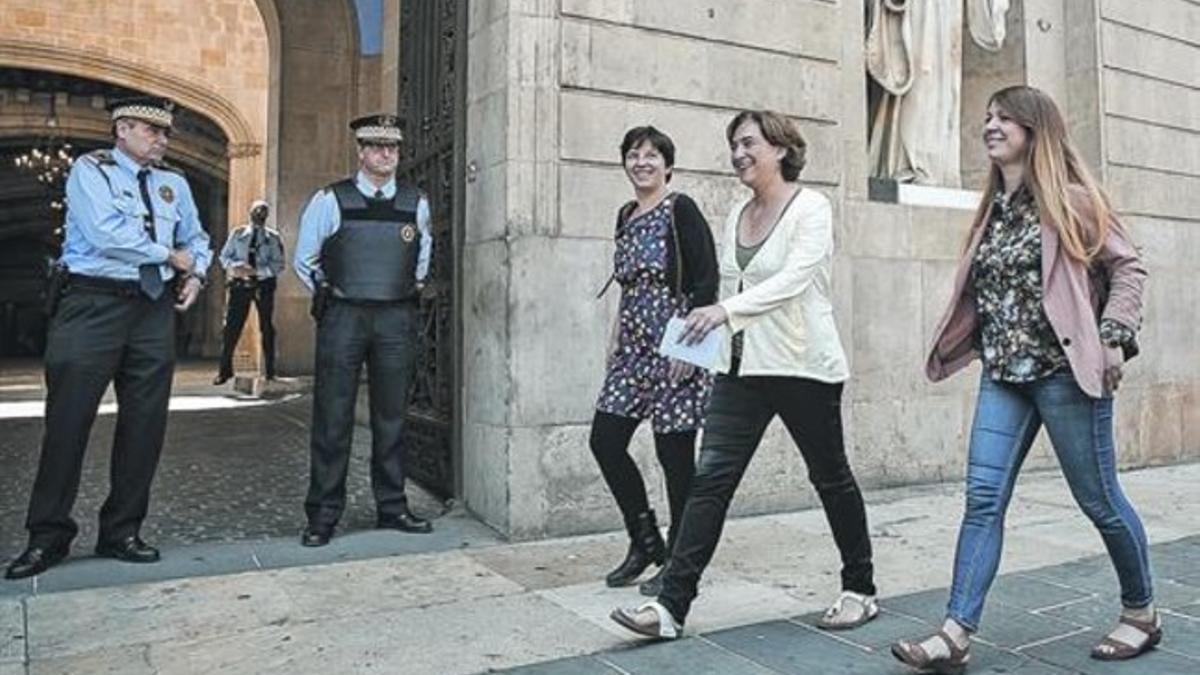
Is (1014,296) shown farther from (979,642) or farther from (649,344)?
(649,344)

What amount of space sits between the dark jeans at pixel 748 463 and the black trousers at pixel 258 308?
896 cm

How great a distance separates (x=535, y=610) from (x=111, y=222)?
2.64 metres

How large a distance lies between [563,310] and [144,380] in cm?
219

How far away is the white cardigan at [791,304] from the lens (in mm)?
3465

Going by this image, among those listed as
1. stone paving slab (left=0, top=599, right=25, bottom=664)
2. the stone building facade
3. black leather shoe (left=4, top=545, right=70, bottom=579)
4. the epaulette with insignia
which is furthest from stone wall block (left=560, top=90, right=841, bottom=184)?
stone paving slab (left=0, top=599, right=25, bottom=664)

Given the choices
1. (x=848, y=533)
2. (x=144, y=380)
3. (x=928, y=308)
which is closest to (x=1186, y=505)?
(x=928, y=308)

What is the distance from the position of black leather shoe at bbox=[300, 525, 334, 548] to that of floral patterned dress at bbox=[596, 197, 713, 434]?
1.84m

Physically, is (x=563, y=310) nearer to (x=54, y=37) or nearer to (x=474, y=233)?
(x=474, y=233)

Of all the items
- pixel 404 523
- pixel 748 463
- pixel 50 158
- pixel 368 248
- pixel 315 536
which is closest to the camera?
pixel 748 463

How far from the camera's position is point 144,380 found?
4695 millimetres

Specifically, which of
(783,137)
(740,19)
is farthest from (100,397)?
(740,19)

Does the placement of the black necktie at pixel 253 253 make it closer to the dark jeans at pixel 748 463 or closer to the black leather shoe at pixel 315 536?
the black leather shoe at pixel 315 536

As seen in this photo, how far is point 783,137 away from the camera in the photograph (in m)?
3.63

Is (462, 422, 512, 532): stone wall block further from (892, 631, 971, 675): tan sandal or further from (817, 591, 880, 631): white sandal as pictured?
(892, 631, 971, 675): tan sandal
